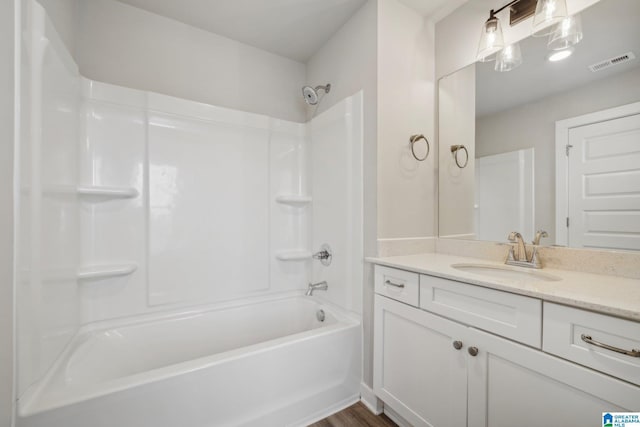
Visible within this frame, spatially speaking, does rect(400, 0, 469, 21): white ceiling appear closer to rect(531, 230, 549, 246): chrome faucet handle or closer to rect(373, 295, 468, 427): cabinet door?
rect(531, 230, 549, 246): chrome faucet handle

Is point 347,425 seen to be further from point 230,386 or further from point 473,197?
point 473,197

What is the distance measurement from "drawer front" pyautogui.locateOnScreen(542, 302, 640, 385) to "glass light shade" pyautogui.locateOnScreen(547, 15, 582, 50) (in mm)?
1274

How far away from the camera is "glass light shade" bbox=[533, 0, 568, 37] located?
1204mm

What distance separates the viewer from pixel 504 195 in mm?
1488

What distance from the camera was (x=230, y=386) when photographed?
3.94 feet

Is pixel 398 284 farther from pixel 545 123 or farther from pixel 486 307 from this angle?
pixel 545 123

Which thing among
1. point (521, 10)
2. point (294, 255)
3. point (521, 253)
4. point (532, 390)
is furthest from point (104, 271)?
point (521, 10)

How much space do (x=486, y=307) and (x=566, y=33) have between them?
4.47ft

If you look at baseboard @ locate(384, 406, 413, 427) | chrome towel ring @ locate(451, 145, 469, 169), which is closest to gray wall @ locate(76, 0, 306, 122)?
chrome towel ring @ locate(451, 145, 469, 169)

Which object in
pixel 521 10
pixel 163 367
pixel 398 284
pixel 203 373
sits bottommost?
pixel 163 367

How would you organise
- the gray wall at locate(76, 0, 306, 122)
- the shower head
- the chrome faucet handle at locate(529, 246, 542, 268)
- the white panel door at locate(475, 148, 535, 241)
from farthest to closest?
the shower head < the gray wall at locate(76, 0, 306, 122) < the white panel door at locate(475, 148, 535, 241) < the chrome faucet handle at locate(529, 246, 542, 268)

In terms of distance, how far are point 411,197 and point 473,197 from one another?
0.38m

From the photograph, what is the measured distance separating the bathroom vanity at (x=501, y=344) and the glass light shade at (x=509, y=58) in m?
1.12

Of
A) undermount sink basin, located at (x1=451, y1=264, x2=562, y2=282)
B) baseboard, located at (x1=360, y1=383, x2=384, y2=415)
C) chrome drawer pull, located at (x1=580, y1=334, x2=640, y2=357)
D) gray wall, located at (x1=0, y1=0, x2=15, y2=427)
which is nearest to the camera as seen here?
chrome drawer pull, located at (x1=580, y1=334, x2=640, y2=357)
